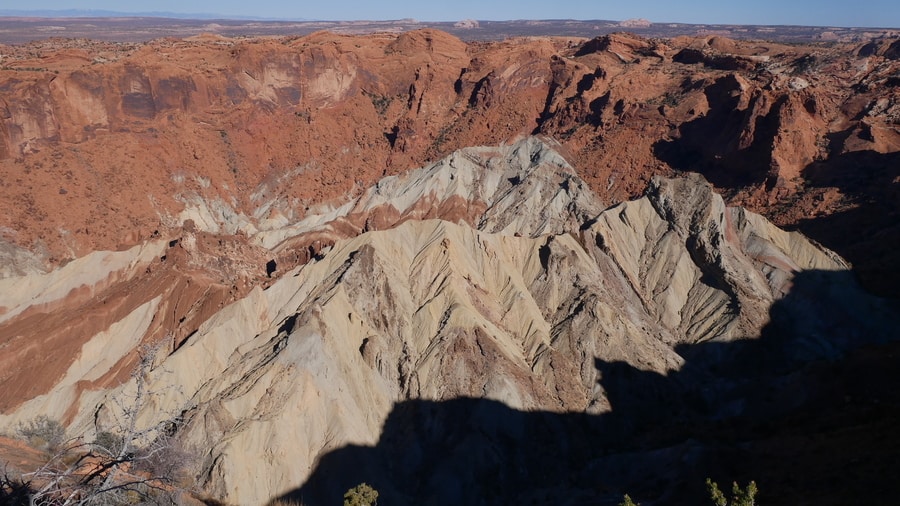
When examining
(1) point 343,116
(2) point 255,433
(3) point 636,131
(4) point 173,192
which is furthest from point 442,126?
(2) point 255,433

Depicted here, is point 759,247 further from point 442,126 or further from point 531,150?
point 442,126

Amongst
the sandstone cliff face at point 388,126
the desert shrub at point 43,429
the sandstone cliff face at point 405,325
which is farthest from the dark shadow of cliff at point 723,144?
the desert shrub at point 43,429

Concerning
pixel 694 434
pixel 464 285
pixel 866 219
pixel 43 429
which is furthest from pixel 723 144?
pixel 43 429

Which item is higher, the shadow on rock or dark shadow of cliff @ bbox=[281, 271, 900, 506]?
the shadow on rock

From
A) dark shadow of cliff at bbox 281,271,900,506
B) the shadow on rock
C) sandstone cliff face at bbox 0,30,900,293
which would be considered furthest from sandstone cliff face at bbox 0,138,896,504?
sandstone cliff face at bbox 0,30,900,293

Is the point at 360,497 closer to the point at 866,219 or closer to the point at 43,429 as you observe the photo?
the point at 43,429

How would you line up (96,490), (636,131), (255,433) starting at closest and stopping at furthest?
(96,490), (255,433), (636,131)

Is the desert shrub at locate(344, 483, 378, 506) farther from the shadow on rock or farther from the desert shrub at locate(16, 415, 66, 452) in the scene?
the shadow on rock
